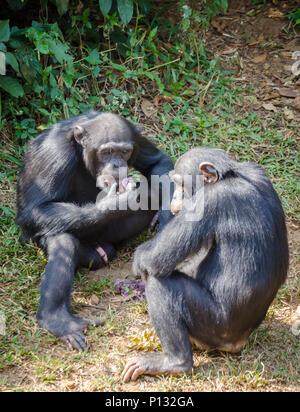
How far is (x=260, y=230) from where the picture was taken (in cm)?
476

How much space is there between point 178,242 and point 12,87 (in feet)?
12.5

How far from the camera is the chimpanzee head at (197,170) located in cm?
499

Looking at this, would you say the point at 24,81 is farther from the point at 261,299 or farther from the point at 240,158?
the point at 261,299

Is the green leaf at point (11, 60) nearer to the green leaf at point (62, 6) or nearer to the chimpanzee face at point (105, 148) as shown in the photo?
the green leaf at point (62, 6)

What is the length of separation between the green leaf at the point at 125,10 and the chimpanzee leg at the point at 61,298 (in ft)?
11.4

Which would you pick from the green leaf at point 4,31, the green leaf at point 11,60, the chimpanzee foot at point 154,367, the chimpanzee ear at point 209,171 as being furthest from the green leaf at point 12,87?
the chimpanzee foot at point 154,367

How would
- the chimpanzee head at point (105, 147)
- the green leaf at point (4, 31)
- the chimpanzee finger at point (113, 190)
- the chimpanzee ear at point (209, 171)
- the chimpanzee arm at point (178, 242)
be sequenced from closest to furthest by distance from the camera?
the chimpanzee arm at point (178, 242), the chimpanzee ear at point (209, 171), the chimpanzee finger at point (113, 190), the chimpanzee head at point (105, 147), the green leaf at point (4, 31)

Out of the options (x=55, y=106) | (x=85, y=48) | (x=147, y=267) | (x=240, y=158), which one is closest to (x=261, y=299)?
(x=147, y=267)

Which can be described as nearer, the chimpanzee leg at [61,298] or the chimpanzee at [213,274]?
the chimpanzee at [213,274]

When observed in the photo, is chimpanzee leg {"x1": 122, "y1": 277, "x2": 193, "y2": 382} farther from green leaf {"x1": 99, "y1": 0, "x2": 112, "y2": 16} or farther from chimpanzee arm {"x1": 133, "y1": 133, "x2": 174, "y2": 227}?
green leaf {"x1": 99, "y1": 0, "x2": 112, "y2": 16}

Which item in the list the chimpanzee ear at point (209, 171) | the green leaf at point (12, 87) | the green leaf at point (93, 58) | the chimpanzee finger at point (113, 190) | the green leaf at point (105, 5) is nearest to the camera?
the chimpanzee ear at point (209, 171)

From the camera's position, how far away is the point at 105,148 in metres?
6.23

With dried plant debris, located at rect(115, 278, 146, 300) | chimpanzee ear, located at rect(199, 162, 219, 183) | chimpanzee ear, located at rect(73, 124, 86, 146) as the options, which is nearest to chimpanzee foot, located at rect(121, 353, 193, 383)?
dried plant debris, located at rect(115, 278, 146, 300)

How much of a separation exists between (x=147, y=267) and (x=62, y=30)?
496 centimetres
